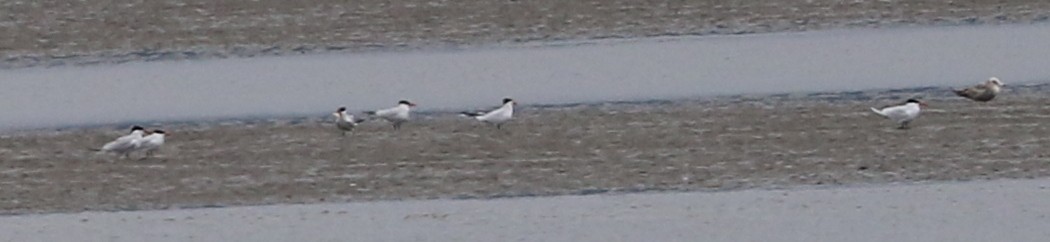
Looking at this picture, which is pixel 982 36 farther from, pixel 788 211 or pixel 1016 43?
pixel 788 211

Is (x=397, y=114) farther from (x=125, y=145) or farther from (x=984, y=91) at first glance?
(x=984, y=91)

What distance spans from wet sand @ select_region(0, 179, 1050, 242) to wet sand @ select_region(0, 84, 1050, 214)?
26cm

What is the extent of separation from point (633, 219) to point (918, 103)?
11.0ft

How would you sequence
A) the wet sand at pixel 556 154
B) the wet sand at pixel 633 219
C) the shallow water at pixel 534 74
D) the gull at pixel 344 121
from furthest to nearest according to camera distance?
1. the shallow water at pixel 534 74
2. the gull at pixel 344 121
3. the wet sand at pixel 556 154
4. the wet sand at pixel 633 219

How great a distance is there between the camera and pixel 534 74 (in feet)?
52.0

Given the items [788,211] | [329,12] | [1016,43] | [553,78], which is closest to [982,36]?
[1016,43]

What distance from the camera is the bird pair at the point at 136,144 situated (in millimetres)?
13156

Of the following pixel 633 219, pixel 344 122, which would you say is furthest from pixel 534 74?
pixel 633 219

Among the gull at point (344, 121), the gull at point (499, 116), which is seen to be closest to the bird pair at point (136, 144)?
the gull at point (344, 121)

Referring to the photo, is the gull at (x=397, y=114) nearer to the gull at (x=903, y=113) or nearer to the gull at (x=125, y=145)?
the gull at (x=125, y=145)

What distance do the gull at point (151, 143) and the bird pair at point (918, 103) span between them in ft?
12.2

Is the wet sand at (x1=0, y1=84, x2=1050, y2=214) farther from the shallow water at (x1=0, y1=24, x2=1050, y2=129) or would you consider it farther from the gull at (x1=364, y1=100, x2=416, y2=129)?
the shallow water at (x1=0, y1=24, x2=1050, y2=129)

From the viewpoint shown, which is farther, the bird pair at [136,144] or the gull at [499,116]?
the gull at [499,116]

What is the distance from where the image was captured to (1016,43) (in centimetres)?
1609
